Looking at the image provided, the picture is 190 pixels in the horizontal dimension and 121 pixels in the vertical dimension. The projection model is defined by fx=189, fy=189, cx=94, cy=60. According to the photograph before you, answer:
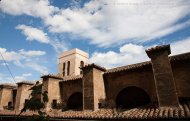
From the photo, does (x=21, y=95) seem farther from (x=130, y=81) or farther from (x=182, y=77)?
(x=182, y=77)

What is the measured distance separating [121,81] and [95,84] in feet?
5.81

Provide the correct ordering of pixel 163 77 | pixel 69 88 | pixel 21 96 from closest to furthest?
pixel 163 77, pixel 69 88, pixel 21 96

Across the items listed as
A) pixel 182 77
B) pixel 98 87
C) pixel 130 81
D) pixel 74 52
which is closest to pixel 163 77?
pixel 182 77

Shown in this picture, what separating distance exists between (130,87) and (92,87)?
2.52 metres

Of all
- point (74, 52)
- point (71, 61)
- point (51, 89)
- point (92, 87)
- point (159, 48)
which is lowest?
point (92, 87)

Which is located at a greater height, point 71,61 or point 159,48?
point 71,61

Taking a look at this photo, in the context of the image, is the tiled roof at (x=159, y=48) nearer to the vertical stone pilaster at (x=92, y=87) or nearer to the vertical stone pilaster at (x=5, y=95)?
the vertical stone pilaster at (x=92, y=87)

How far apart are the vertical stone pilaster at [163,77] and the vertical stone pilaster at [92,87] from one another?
399 cm

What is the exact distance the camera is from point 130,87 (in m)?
12.4

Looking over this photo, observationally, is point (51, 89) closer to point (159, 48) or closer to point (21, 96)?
point (21, 96)

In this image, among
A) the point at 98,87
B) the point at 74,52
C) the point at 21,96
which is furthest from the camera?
the point at 74,52

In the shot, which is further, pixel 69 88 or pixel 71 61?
pixel 71 61

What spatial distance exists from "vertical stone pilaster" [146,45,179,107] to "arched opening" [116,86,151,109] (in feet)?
5.87

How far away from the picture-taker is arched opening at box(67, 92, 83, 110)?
14.8 m
